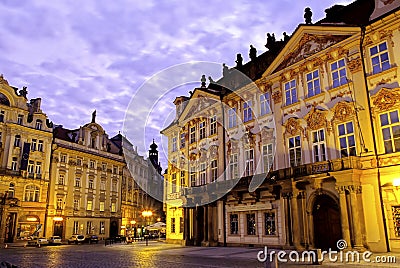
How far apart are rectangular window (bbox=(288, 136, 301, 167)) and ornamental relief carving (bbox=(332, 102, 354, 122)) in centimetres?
317

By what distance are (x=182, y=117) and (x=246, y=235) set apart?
15227 mm

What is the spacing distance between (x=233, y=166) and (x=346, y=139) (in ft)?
34.3

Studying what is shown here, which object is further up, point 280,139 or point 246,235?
point 280,139

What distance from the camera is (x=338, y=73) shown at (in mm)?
23297

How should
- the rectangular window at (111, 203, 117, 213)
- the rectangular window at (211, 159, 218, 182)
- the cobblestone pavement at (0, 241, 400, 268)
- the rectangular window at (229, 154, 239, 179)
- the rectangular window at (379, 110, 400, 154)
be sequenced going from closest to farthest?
1. the cobblestone pavement at (0, 241, 400, 268)
2. the rectangular window at (379, 110, 400, 154)
3. the rectangular window at (229, 154, 239, 179)
4. the rectangular window at (211, 159, 218, 182)
5. the rectangular window at (111, 203, 117, 213)

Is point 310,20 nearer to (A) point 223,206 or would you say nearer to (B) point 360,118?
(B) point 360,118

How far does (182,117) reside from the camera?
38.3 meters

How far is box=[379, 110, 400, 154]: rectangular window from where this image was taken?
1994cm

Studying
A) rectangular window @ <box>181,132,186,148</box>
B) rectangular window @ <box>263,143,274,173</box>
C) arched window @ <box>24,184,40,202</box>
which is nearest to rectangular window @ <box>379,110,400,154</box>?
rectangular window @ <box>263,143,274,173</box>

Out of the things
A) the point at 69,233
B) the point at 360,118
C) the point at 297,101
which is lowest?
the point at 69,233

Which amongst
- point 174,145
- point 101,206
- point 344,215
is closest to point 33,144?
point 101,206

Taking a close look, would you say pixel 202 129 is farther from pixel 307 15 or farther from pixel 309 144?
pixel 307 15

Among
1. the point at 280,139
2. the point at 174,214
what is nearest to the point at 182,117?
the point at 174,214

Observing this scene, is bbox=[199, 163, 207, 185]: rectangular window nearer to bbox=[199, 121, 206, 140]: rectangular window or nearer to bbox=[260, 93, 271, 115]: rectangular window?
bbox=[199, 121, 206, 140]: rectangular window
